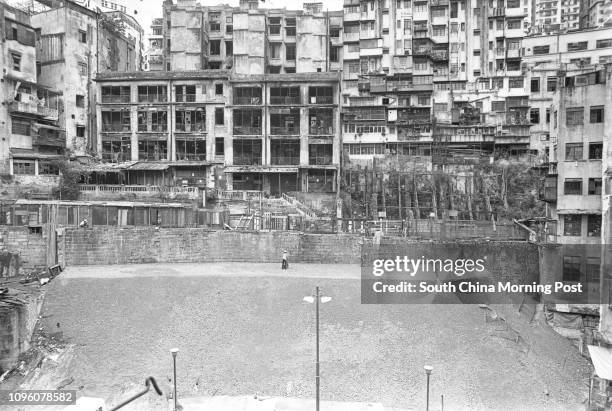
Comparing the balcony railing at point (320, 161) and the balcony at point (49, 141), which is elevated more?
the balcony at point (49, 141)

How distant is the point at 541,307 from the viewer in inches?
1249

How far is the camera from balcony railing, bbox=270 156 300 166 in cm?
5041

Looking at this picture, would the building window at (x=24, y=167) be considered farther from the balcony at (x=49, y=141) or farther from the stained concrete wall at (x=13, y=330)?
the stained concrete wall at (x=13, y=330)

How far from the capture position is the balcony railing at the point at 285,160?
165 feet

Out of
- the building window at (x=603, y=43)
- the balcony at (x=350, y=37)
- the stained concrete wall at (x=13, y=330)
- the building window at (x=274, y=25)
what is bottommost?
the stained concrete wall at (x=13, y=330)

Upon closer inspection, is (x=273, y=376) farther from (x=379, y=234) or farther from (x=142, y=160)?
(x=142, y=160)

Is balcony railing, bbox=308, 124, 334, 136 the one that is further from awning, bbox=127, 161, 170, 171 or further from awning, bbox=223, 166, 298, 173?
awning, bbox=127, 161, 170, 171

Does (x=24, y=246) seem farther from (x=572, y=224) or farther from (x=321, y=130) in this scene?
(x=572, y=224)

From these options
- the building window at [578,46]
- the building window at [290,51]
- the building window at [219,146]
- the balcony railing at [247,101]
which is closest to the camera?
the balcony railing at [247,101]

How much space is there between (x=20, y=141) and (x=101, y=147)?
778 centimetres

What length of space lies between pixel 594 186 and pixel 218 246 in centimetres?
2602

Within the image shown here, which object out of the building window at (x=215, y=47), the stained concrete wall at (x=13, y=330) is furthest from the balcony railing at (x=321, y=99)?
the stained concrete wall at (x=13, y=330)

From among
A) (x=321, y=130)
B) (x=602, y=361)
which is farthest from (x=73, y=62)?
(x=602, y=361)

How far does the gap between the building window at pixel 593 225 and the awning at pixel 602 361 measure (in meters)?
10.4
